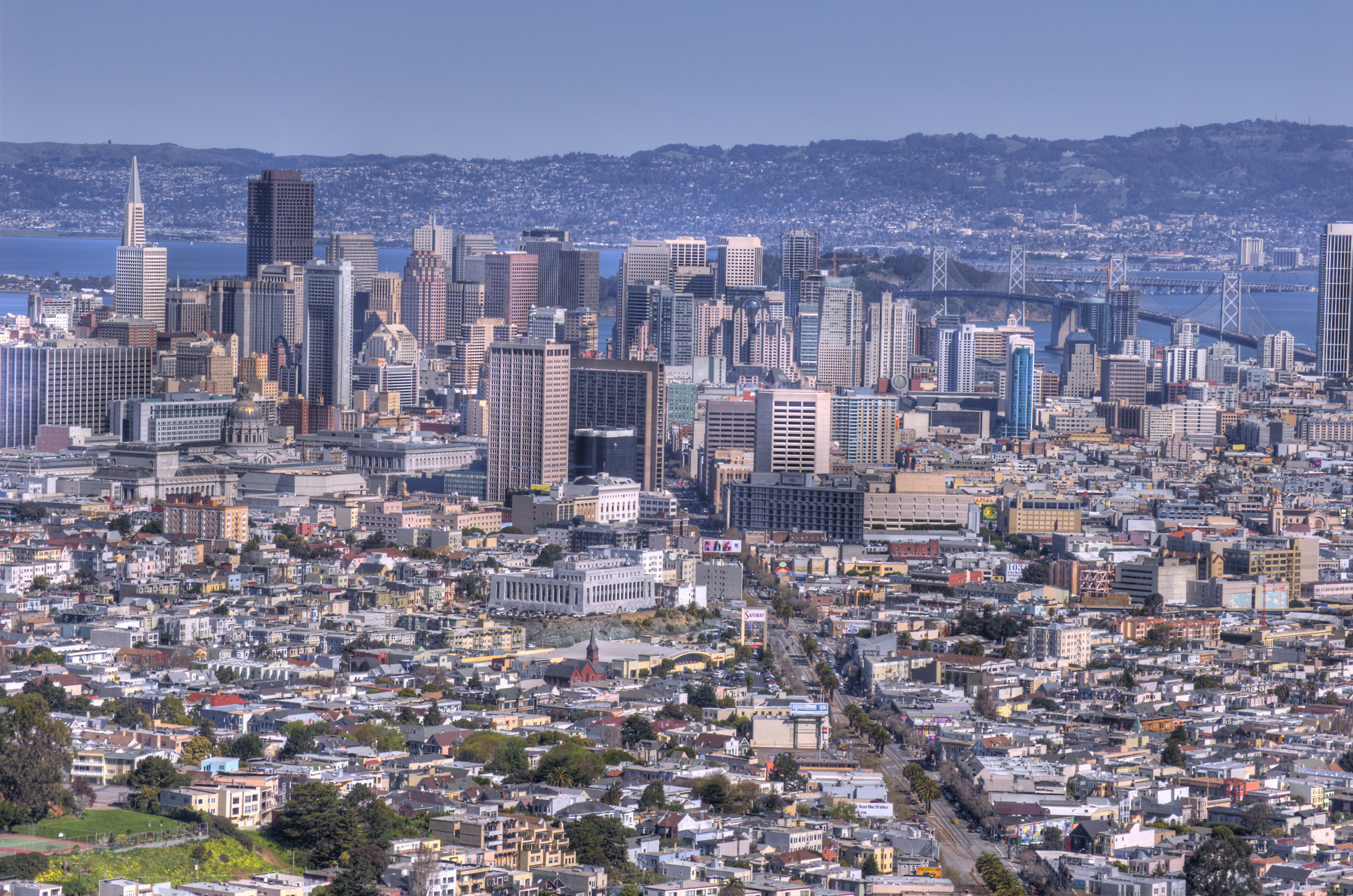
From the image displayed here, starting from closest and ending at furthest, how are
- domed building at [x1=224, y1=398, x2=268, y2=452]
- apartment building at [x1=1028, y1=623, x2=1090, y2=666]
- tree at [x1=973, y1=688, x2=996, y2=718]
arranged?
tree at [x1=973, y1=688, x2=996, y2=718] < apartment building at [x1=1028, y1=623, x2=1090, y2=666] < domed building at [x1=224, y1=398, x2=268, y2=452]

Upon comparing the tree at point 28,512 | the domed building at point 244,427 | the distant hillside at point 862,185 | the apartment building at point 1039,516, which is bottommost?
the tree at point 28,512

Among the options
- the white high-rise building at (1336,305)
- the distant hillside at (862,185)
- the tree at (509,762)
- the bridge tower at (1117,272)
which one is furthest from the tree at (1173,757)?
the distant hillside at (862,185)

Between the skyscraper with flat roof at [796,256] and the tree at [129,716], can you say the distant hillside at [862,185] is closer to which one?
the skyscraper with flat roof at [796,256]

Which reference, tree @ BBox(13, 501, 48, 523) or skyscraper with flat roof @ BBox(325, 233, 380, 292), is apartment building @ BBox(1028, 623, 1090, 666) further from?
skyscraper with flat roof @ BBox(325, 233, 380, 292)

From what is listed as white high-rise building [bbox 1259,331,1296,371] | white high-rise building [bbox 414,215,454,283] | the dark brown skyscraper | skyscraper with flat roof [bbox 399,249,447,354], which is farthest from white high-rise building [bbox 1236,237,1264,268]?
the dark brown skyscraper

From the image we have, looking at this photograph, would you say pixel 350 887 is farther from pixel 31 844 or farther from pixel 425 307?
pixel 425 307

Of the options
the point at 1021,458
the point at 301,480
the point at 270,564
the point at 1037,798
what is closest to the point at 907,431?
the point at 1021,458

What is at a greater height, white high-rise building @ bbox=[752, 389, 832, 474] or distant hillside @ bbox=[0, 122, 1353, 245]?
distant hillside @ bbox=[0, 122, 1353, 245]
